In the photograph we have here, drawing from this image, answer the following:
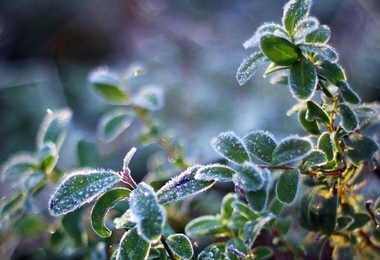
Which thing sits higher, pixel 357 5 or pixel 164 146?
pixel 357 5

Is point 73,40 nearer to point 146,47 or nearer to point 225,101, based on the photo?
point 146,47

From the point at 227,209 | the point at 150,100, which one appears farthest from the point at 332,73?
the point at 150,100

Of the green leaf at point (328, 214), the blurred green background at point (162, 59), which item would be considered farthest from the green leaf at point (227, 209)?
the blurred green background at point (162, 59)

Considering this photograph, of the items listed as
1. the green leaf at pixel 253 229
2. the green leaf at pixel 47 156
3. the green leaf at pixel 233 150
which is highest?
the green leaf at pixel 233 150

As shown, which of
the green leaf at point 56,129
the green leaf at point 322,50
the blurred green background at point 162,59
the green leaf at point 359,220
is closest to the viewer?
the green leaf at point 322,50

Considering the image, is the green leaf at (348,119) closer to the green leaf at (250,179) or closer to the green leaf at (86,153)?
the green leaf at (250,179)

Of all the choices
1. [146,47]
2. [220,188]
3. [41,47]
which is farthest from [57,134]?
[41,47]

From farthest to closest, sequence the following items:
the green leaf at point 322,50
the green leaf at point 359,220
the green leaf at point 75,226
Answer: the green leaf at point 75,226
the green leaf at point 359,220
the green leaf at point 322,50
